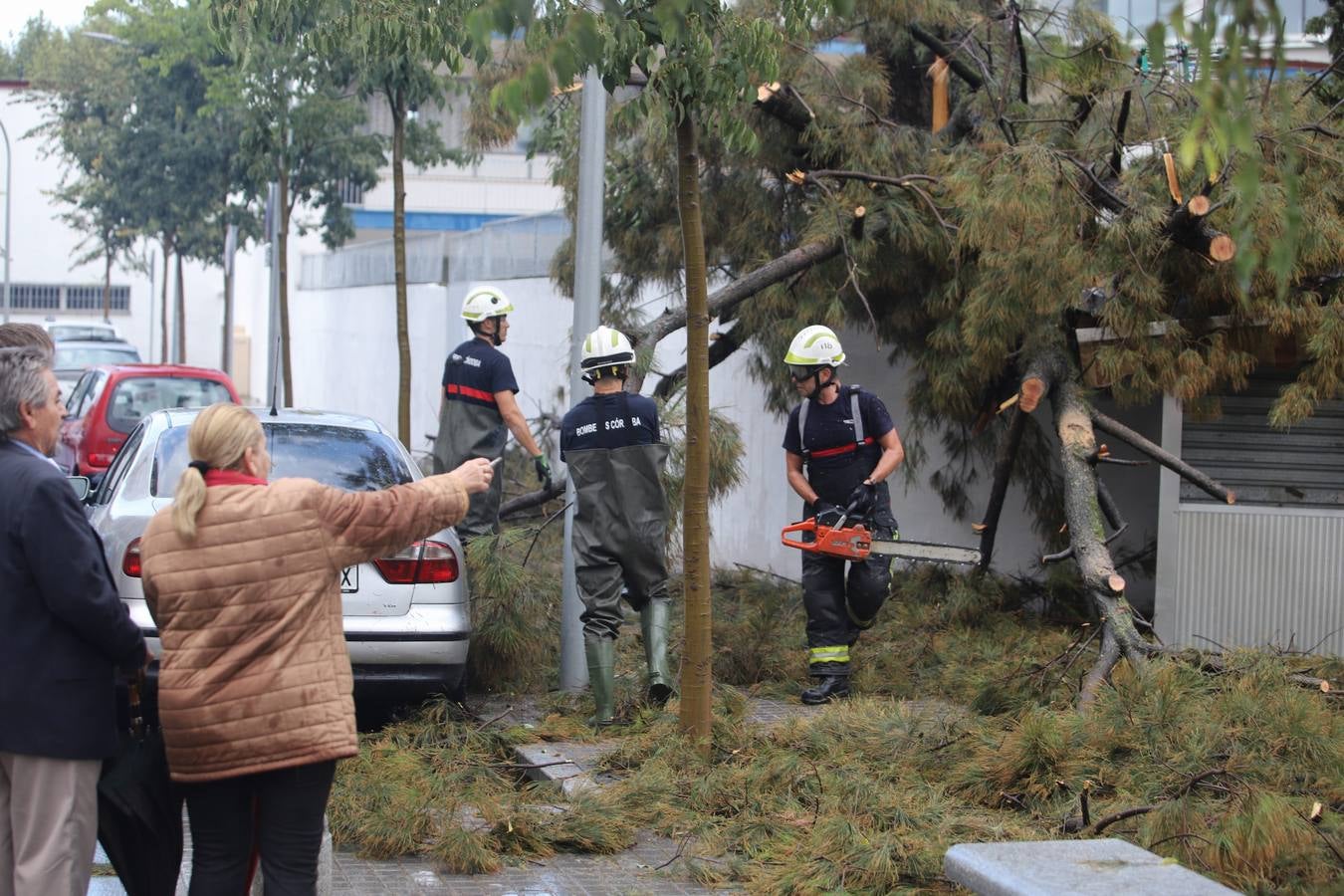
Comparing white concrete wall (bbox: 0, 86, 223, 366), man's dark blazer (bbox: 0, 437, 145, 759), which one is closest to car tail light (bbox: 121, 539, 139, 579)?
man's dark blazer (bbox: 0, 437, 145, 759)

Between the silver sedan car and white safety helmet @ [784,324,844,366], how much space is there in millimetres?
2047

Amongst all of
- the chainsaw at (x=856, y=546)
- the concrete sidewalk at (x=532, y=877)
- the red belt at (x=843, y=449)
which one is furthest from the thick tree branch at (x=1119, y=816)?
the red belt at (x=843, y=449)

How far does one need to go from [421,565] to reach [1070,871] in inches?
149

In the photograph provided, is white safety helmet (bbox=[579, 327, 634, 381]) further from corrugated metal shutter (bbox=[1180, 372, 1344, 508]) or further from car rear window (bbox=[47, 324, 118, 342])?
car rear window (bbox=[47, 324, 118, 342])

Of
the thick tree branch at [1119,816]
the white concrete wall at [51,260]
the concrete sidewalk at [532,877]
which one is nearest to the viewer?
the thick tree branch at [1119,816]

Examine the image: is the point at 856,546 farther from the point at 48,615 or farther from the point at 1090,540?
the point at 48,615

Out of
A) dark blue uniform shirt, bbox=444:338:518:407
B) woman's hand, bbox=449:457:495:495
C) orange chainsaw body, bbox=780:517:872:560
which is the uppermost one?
dark blue uniform shirt, bbox=444:338:518:407

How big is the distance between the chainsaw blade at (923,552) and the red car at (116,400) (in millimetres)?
8913

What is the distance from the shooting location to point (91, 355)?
28.3m

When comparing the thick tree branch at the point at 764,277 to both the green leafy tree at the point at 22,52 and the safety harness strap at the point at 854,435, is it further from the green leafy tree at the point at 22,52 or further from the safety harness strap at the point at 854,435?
the green leafy tree at the point at 22,52

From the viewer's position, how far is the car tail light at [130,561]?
634cm

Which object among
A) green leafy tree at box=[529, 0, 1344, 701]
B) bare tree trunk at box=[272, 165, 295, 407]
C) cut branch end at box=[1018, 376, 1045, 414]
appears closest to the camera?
green leafy tree at box=[529, 0, 1344, 701]

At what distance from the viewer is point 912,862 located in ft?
15.7

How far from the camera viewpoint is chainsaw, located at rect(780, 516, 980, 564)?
757cm
